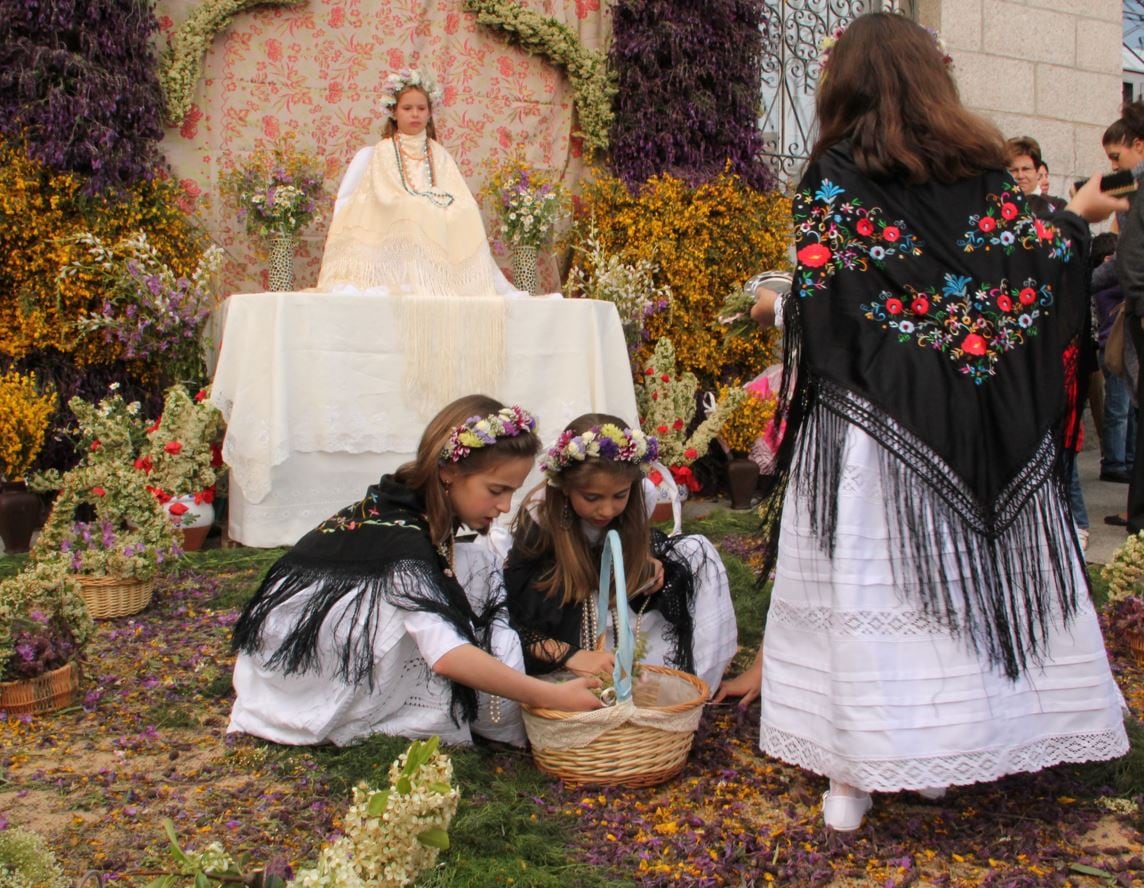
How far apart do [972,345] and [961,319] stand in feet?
0.19

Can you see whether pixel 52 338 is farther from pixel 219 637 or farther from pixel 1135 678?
pixel 1135 678

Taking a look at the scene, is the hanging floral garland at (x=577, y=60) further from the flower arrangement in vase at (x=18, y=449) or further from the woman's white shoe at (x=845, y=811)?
the woman's white shoe at (x=845, y=811)

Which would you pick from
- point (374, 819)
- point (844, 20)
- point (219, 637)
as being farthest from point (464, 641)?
point (844, 20)

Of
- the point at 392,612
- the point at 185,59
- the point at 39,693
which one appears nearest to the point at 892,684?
the point at 392,612

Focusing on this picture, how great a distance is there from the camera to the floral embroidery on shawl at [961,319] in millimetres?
2264

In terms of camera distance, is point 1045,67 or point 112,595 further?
point 1045,67

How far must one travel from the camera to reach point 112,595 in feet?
13.2

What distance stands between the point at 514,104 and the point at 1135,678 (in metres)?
4.96

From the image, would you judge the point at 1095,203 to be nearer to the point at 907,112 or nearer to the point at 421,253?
the point at 907,112

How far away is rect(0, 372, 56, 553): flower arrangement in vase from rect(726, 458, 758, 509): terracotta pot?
3.35m

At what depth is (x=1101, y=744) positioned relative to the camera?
2.33 meters

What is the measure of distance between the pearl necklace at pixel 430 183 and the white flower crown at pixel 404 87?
151 millimetres

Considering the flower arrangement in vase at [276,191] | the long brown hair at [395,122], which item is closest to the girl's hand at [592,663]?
the flower arrangement in vase at [276,191]

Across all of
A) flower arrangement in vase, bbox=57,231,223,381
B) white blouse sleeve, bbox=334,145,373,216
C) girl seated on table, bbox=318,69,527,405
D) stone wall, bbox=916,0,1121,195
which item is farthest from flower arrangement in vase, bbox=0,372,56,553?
stone wall, bbox=916,0,1121,195
